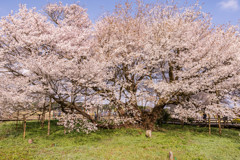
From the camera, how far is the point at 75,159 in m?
7.17

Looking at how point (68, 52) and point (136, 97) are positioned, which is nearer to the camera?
point (68, 52)

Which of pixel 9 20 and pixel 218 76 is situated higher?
pixel 9 20

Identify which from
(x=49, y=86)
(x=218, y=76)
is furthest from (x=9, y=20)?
(x=218, y=76)

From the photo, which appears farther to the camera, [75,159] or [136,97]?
[136,97]

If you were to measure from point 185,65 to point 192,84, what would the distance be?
2.00 meters

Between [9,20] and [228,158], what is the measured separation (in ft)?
52.7

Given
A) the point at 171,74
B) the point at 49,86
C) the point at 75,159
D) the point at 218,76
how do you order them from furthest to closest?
1. the point at 171,74
2. the point at 218,76
3. the point at 49,86
4. the point at 75,159

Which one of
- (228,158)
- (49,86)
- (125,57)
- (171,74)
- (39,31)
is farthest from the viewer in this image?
(171,74)

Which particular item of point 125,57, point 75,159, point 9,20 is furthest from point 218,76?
point 9,20

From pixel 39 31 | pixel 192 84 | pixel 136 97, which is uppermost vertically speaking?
pixel 39 31

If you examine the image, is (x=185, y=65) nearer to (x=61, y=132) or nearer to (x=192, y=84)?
(x=192, y=84)

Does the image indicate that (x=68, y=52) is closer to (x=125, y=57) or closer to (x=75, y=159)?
(x=125, y=57)

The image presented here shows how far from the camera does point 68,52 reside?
13.8m

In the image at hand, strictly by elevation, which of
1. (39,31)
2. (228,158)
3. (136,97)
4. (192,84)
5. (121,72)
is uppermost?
(39,31)
